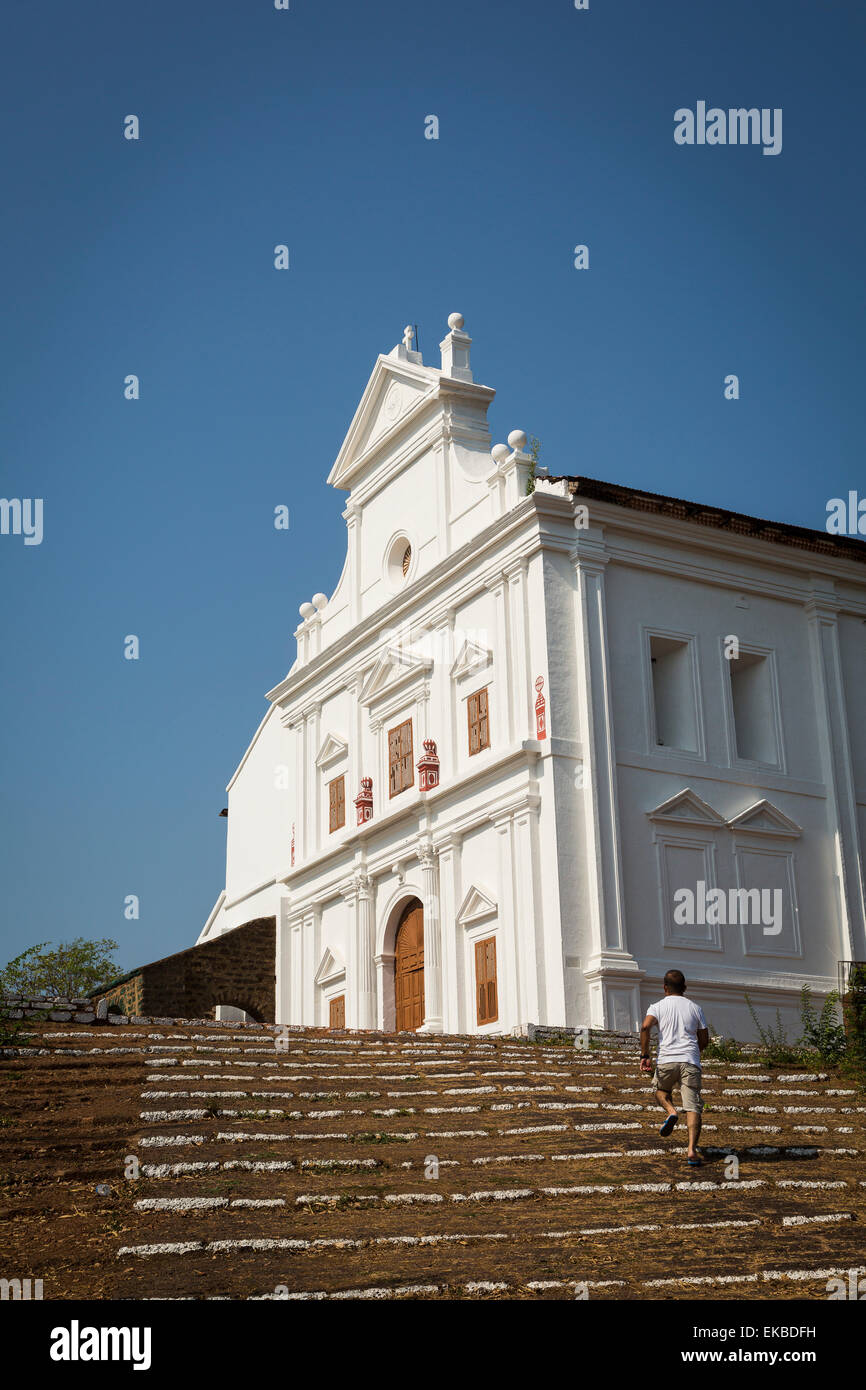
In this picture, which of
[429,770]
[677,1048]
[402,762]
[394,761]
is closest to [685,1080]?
[677,1048]

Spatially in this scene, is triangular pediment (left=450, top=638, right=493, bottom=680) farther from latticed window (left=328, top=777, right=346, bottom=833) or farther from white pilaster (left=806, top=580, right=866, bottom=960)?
white pilaster (left=806, top=580, right=866, bottom=960)

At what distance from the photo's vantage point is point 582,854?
891 inches

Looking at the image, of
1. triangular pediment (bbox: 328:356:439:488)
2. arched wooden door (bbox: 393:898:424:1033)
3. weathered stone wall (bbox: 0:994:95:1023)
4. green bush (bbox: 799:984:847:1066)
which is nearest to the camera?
weathered stone wall (bbox: 0:994:95:1023)

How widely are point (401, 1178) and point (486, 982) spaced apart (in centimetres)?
1280

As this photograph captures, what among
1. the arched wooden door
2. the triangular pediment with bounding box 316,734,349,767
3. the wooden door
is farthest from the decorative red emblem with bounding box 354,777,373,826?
the wooden door

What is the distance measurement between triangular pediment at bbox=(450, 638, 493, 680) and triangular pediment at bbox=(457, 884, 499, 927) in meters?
3.65

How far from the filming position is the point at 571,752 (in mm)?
23078

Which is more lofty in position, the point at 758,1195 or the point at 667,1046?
the point at 667,1046

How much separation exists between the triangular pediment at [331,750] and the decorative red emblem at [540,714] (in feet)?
23.1

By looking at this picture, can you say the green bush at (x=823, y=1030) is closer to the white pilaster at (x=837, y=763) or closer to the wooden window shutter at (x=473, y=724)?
the white pilaster at (x=837, y=763)

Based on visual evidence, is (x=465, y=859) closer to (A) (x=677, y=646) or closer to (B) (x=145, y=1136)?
(A) (x=677, y=646)

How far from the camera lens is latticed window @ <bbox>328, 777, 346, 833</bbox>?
29812 millimetres
